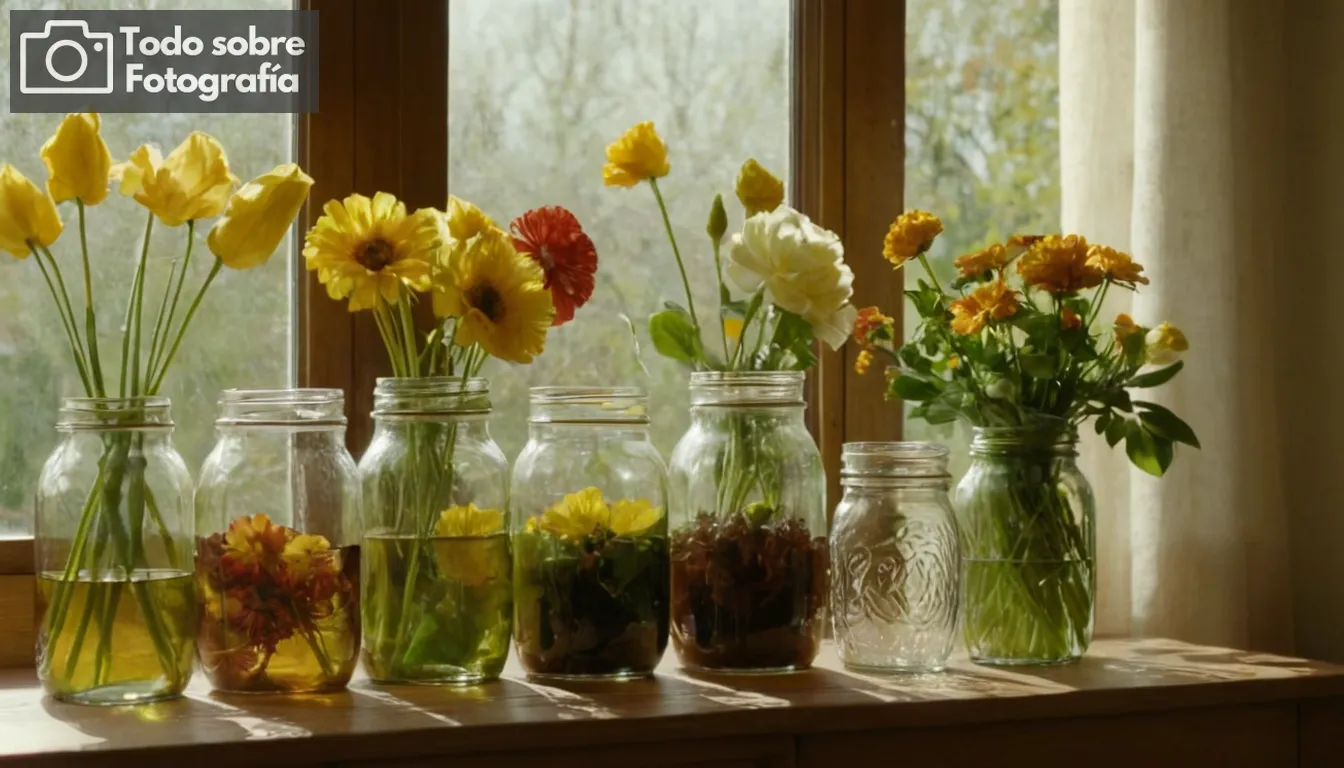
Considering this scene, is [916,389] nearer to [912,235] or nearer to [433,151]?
[912,235]

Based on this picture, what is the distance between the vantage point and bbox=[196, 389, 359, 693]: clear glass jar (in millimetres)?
1246

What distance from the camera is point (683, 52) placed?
1736mm

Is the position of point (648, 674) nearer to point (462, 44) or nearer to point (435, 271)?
point (435, 271)

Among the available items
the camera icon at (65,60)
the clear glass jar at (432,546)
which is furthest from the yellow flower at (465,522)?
the camera icon at (65,60)

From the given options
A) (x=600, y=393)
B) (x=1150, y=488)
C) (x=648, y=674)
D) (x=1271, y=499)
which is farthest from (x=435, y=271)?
(x=1271, y=499)

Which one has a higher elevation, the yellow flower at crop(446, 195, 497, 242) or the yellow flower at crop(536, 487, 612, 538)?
the yellow flower at crop(446, 195, 497, 242)

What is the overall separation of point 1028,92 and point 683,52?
44 cm

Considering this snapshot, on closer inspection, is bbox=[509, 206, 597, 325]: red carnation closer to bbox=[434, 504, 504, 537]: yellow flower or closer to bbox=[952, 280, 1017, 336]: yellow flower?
bbox=[434, 504, 504, 537]: yellow flower

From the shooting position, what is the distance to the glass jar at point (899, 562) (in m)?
1.41

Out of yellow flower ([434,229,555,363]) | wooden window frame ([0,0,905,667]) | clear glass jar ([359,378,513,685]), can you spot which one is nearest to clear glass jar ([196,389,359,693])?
clear glass jar ([359,378,513,685])

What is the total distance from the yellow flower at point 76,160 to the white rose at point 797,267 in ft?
1.74

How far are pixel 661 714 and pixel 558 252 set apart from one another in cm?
40

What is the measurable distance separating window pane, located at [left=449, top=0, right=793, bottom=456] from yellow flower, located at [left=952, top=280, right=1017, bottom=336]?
0.34 meters

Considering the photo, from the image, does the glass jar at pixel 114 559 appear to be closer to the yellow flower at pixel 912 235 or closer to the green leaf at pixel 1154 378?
the yellow flower at pixel 912 235
